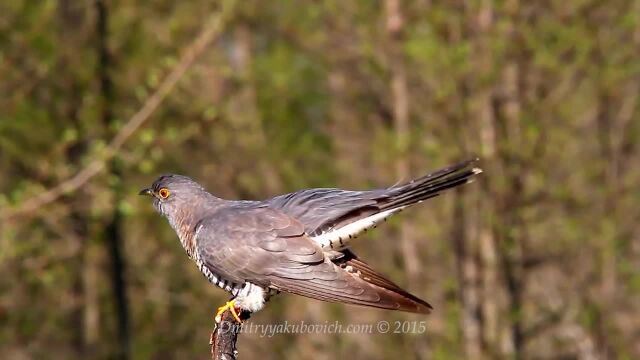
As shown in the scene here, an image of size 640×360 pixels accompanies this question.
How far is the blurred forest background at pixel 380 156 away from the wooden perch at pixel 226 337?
5.31 metres

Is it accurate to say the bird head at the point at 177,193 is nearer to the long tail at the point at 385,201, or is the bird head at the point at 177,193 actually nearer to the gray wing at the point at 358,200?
the gray wing at the point at 358,200

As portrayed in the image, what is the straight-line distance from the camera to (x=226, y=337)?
4.30 metres

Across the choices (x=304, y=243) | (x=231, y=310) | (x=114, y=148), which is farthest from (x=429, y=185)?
(x=114, y=148)

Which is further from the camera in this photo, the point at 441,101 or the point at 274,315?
the point at 274,315

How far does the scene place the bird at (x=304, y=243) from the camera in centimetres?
431

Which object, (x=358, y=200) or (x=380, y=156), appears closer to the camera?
(x=358, y=200)

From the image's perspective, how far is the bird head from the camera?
5172 mm

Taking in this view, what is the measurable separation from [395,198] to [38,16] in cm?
618

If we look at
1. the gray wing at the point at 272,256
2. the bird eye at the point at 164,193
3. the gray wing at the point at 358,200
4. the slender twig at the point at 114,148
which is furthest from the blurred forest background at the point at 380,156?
the gray wing at the point at 358,200

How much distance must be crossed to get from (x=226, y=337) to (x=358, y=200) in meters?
0.92

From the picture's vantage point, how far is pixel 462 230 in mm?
12477

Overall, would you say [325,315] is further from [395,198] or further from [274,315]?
[395,198]

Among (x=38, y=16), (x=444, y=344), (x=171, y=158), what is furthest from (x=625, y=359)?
(x=38, y=16)

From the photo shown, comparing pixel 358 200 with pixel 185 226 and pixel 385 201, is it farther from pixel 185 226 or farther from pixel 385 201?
pixel 185 226
